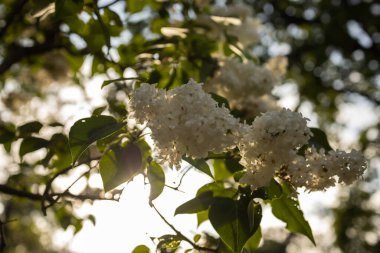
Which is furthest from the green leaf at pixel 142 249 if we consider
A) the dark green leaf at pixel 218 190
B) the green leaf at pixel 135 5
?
the green leaf at pixel 135 5

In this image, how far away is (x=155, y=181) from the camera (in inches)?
53.3

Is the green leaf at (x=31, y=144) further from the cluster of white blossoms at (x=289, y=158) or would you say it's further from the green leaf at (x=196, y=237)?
the cluster of white blossoms at (x=289, y=158)

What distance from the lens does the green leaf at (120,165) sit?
1.29 metres

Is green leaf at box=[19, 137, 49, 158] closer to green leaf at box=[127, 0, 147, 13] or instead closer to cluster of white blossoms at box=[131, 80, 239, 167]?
cluster of white blossoms at box=[131, 80, 239, 167]

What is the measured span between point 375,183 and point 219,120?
7501mm

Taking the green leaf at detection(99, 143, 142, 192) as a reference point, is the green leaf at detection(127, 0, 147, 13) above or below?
below

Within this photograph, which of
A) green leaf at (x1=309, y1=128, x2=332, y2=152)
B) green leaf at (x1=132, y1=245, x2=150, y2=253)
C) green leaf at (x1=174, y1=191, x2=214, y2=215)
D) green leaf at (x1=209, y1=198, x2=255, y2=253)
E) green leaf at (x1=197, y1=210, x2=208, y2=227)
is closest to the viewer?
green leaf at (x1=209, y1=198, x2=255, y2=253)

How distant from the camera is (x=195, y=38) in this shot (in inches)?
86.6

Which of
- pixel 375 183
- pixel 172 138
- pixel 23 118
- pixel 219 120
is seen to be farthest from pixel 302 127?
pixel 375 183

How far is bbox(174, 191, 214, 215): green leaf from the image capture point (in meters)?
1.39

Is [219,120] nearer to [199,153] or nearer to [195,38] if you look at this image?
[199,153]

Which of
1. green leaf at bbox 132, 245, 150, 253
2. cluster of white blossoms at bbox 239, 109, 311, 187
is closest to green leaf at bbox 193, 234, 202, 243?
green leaf at bbox 132, 245, 150, 253

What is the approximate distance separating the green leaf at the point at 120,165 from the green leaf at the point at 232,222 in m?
0.25

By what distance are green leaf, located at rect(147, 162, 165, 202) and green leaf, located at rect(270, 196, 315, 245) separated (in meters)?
0.37
